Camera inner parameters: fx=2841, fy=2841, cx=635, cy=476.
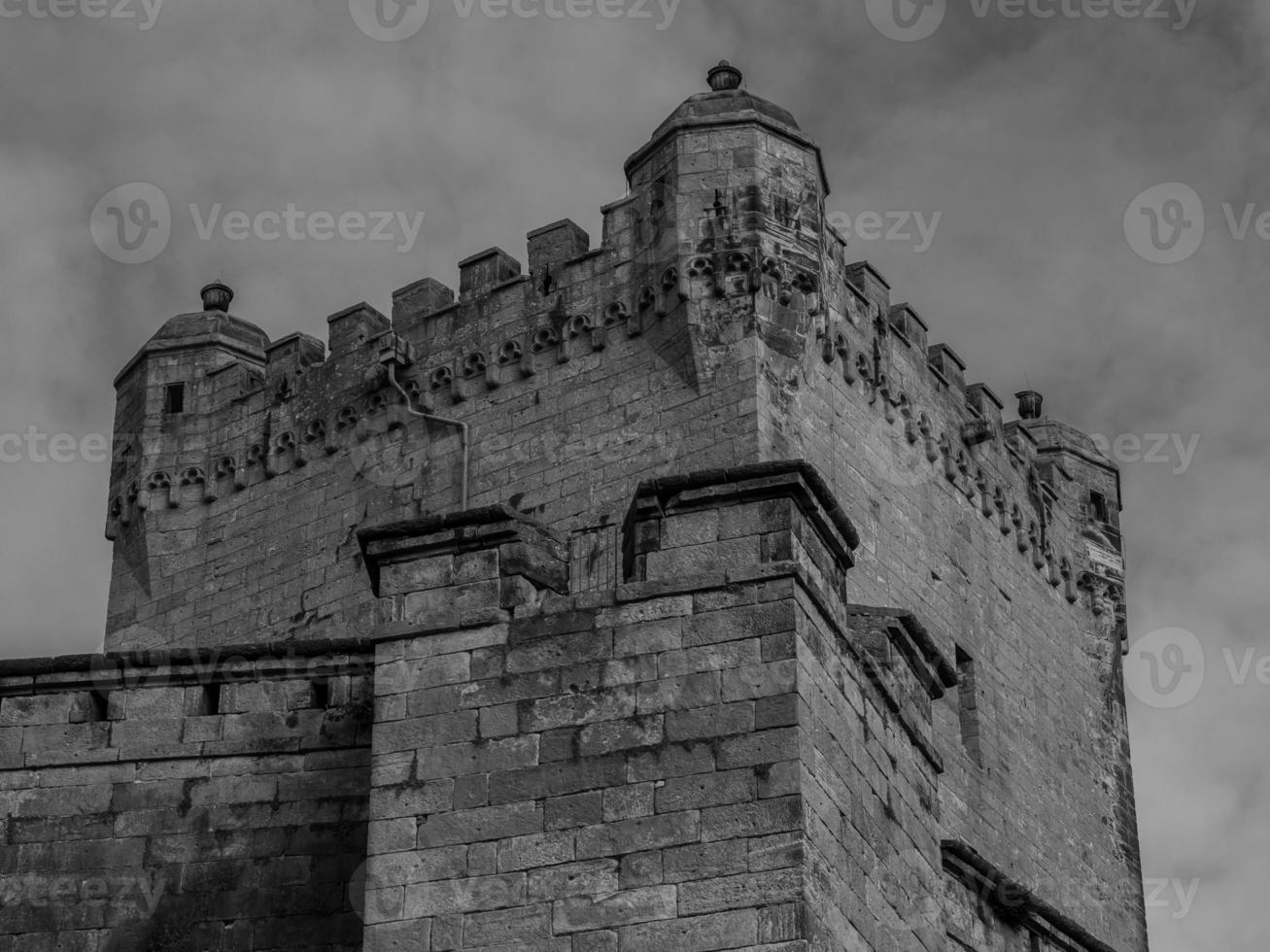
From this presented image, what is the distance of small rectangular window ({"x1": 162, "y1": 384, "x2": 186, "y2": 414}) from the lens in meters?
27.7

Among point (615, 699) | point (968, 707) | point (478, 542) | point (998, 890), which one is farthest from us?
point (968, 707)

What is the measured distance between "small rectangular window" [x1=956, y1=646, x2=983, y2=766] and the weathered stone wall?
427 inches

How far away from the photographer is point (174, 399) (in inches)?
1093

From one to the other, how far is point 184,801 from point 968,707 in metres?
11.6

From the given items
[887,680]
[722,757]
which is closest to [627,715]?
[722,757]

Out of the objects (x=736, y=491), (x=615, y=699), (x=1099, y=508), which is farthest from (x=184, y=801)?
(x=1099, y=508)

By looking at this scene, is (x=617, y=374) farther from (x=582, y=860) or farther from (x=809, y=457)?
(x=582, y=860)

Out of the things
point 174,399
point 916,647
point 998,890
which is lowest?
point 998,890

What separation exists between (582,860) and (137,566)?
574 inches

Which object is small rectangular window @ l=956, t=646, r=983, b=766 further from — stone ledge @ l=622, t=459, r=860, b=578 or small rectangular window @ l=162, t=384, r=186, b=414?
stone ledge @ l=622, t=459, r=860, b=578

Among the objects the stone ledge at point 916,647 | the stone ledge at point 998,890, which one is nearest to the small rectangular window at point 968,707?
the stone ledge at point 998,890

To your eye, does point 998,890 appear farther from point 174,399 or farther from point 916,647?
point 174,399

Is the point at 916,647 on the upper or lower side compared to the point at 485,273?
lower

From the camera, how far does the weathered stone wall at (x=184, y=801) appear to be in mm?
14688
